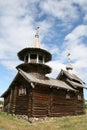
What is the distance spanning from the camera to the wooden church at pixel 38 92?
26406mm

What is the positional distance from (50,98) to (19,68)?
255 inches

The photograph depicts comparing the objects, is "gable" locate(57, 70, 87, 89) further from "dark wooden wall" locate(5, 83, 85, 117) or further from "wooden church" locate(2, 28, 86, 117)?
"dark wooden wall" locate(5, 83, 85, 117)

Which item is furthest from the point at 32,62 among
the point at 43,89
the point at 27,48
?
the point at 43,89

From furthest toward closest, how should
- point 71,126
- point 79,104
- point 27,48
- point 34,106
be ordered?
point 79,104, point 27,48, point 34,106, point 71,126

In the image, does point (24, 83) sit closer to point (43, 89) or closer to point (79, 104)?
point (43, 89)

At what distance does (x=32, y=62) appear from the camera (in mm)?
29406

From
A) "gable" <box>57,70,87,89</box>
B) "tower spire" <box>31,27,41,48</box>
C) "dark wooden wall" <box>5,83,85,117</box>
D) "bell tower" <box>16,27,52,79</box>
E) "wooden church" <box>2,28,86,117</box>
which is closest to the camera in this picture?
"dark wooden wall" <box>5,83,85,117</box>

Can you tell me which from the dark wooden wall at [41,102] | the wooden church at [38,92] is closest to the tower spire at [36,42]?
the wooden church at [38,92]

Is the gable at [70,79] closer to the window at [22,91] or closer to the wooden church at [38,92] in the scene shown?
the wooden church at [38,92]

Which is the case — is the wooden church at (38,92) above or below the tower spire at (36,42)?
below

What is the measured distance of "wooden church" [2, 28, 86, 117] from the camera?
26406 mm

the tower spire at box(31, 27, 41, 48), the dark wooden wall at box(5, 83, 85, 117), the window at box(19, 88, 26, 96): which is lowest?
the dark wooden wall at box(5, 83, 85, 117)

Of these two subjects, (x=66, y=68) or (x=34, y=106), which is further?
(x=66, y=68)

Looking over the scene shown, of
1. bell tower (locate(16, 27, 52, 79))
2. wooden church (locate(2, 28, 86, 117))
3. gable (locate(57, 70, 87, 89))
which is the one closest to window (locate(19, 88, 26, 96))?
wooden church (locate(2, 28, 86, 117))
